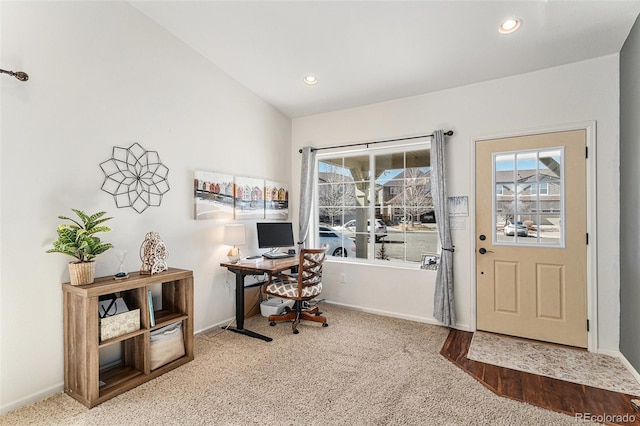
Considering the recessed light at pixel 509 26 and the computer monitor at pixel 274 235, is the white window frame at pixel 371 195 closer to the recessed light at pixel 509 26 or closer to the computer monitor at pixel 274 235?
the computer monitor at pixel 274 235

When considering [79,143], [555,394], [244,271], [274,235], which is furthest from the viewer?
[274,235]

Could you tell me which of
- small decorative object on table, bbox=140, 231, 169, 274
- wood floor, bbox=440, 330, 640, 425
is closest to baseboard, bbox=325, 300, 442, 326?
wood floor, bbox=440, 330, 640, 425

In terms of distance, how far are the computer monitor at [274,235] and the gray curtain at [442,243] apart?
1.89 metres

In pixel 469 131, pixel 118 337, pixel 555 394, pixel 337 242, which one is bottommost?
pixel 555 394

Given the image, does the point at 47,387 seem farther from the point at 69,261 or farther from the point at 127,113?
the point at 127,113

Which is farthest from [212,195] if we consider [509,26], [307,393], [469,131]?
[509,26]

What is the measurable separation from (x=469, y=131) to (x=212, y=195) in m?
2.95

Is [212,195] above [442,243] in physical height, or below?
above

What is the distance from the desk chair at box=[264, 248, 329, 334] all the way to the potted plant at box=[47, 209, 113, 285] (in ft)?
5.68

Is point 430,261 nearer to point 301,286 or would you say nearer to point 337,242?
point 337,242

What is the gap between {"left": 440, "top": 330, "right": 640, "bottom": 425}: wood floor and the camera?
1.95 metres

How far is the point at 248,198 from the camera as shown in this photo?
3.80 m

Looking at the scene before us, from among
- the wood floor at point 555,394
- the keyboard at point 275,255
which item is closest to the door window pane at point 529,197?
the wood floor at point 555,394

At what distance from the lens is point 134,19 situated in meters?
2.64
